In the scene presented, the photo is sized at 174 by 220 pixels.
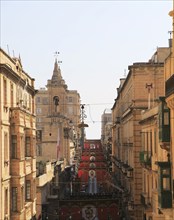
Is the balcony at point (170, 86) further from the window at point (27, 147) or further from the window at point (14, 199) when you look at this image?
the window at point (27, 147)

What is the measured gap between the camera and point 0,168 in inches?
904

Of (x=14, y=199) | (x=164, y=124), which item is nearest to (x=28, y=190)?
(x=14, y=199)

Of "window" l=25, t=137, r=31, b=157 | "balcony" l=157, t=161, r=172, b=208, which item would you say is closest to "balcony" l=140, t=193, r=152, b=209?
"window" l=25, t=137, r=31, b=157

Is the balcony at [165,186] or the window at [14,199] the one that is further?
the window at [14,199]

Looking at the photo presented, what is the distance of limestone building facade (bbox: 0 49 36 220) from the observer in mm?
24016

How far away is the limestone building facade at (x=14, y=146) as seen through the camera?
2402 centimetres

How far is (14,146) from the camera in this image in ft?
86.5

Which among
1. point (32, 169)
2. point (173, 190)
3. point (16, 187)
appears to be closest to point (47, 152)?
point (32, 169)

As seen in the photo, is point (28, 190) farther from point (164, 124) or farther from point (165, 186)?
point (164, 124)

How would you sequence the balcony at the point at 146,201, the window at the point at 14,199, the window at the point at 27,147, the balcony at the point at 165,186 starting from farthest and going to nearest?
the balcony at the point at 146,201 < the window at the point at 27,147 < the window at the point at 14,199 < the balcony at the point at 165,186

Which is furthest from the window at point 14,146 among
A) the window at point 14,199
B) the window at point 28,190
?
the window at point 28,190

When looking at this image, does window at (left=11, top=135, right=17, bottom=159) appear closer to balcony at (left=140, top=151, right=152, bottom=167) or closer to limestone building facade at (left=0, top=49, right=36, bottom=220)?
limestone building facade at (left=0, top=49, right=36, bottom=220)

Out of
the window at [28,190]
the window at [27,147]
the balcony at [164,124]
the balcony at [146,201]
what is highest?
the balcony at [164,124]

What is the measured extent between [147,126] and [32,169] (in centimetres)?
788
